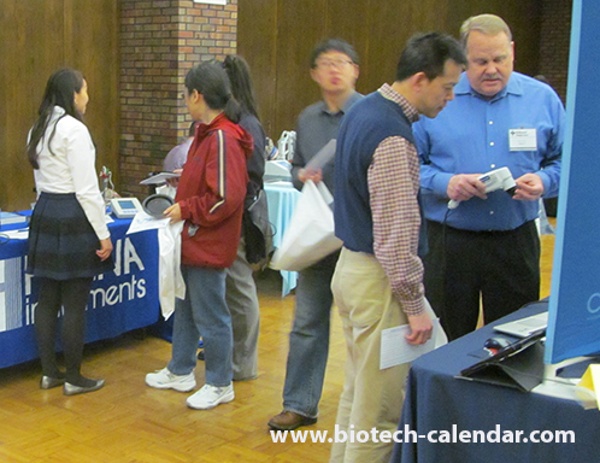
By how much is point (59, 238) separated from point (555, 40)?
10904 mm

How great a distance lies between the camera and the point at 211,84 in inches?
129

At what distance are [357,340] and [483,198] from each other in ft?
2.18

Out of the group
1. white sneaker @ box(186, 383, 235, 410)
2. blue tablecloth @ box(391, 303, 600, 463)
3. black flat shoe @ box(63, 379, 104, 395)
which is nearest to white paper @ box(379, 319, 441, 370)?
blue tablecloth @ box(391, 303, 600, 463)

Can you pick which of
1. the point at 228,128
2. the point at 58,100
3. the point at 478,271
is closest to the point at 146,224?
the point at 228,128

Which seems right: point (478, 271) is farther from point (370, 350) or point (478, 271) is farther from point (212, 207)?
point (212, 207)

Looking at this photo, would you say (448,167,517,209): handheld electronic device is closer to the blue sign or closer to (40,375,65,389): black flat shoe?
the blue sign

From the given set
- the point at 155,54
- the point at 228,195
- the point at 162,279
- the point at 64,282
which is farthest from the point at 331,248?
the point at 155,54

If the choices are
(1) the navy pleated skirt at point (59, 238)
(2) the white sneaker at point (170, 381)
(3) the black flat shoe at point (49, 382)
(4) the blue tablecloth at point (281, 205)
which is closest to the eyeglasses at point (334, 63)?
(1) the navy pleated skirt at point (59, 238)

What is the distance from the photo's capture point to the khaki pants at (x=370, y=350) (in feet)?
7.32

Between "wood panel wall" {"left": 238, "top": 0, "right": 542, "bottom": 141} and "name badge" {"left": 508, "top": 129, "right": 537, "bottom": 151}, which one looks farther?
"wood panel wall" {"left": 238, "top": 0, "right": 542, "bottom": 141}

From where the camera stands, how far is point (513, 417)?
1678mm

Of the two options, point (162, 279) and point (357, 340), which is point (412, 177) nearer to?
point (357, 340)

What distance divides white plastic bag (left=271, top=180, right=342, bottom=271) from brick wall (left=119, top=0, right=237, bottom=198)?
3.48 meters

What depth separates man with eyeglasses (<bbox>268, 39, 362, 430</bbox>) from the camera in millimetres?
3010
